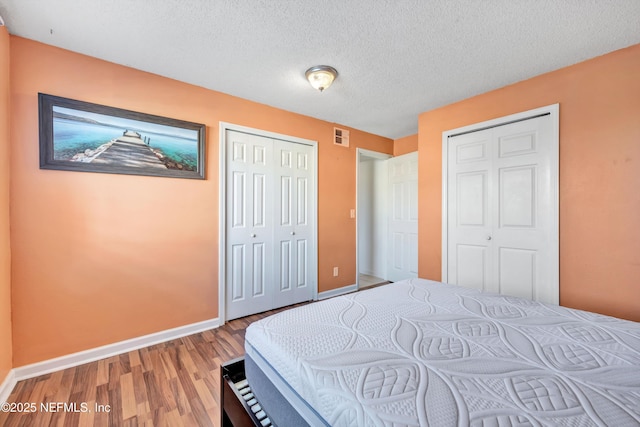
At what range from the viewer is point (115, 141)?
6.84 ft

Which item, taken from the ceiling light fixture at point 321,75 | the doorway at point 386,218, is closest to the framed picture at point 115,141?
the ceiling light fixture at point 321,75

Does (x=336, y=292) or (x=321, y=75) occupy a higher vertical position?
(x=321, y=75)

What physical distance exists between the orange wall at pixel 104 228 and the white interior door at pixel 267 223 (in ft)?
0.64

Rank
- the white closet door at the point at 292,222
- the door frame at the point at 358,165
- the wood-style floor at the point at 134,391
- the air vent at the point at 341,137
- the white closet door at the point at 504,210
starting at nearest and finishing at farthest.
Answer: the wood-style floor at the point at 134,391
the white closet door at the point at 504,210
the white closet door at the point at 292,222
the air vent at the point at 341,137
the door frame at the point at 358,165

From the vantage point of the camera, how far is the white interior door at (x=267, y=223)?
9.02 feet

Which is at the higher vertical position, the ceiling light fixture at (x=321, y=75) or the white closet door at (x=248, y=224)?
the ceiling light fixture at (x=321, y=75)

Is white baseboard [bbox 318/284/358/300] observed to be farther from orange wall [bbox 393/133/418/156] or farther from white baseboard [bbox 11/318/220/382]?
orange wall [bbox 393/133/418/156]

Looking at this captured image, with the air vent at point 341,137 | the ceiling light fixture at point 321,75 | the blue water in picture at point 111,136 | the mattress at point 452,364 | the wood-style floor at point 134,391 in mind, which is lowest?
the wood-style floor at point 134,391

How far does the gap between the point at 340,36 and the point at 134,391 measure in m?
2.79

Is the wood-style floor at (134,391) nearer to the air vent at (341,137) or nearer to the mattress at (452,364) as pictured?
the mattress at (452,364)

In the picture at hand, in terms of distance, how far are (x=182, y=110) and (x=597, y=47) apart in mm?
3459

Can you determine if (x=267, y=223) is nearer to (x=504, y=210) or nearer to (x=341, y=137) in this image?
(x=341, y=137)

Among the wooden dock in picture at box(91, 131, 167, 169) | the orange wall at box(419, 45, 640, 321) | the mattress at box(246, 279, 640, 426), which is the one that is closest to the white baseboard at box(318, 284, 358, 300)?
the mattress at box(246, 279, 640, 426)

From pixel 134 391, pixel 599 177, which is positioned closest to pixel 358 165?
pixel 599 177
